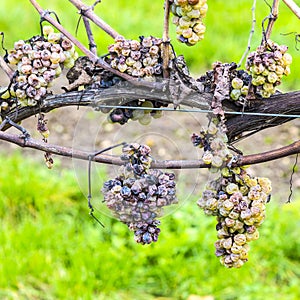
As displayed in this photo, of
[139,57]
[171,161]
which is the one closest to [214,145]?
[171,161]

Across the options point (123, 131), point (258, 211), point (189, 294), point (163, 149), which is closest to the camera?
point (258, 211)

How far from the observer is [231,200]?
92cm

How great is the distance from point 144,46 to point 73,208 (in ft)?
5.64

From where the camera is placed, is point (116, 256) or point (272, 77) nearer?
point (272, 77)

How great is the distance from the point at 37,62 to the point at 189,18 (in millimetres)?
262

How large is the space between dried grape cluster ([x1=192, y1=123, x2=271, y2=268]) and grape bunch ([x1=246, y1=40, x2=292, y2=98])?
0.33ft

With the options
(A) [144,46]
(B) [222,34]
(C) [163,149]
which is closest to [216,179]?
(A) [144,46]

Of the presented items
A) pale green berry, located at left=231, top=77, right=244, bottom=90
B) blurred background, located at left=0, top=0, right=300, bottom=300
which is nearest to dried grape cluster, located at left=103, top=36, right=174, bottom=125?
pale green berry, located at left=231, top=77, right=244, bottom=90

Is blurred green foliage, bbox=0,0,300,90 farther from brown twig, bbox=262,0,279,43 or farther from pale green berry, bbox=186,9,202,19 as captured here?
pale green berry, bbox=186,9,202,19

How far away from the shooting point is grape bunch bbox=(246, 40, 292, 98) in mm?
892

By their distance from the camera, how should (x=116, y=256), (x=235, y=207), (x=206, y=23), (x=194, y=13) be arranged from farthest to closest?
(x=206, y=23), (x=116, y=256), (x=235, y=207), (x=194, y=13)

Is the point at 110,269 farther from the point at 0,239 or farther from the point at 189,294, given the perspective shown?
the point at 0,239

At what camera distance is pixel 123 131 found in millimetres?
1171

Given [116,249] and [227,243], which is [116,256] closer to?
[116,249]
